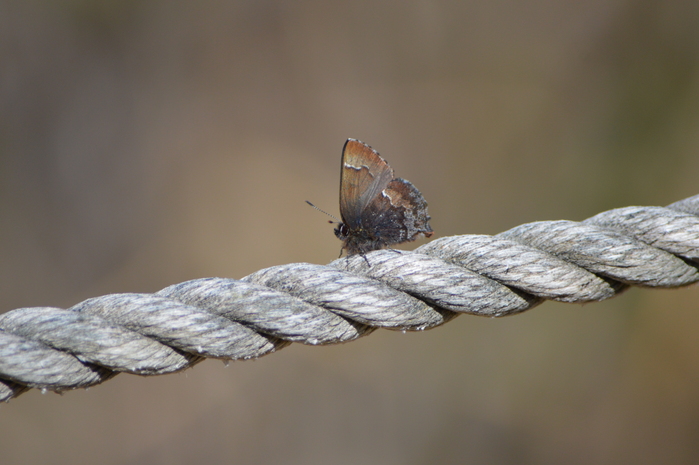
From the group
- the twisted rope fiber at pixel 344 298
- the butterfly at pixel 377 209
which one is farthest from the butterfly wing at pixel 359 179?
the twisted rope fiber at pixel 344 298

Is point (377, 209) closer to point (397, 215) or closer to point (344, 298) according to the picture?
point (397, 215)

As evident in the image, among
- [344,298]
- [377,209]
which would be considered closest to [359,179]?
[377,209]

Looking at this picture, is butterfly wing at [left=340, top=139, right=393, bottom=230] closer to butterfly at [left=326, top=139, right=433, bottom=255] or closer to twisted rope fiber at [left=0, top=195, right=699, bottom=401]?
butterfly at [left=326, top=139, right=433, bottom=255]

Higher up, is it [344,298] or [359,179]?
[359,179]

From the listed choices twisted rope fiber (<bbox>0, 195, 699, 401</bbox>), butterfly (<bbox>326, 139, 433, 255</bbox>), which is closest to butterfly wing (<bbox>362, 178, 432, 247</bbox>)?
butterfly (<bbox>326, 139, 433, 255</bbox>)

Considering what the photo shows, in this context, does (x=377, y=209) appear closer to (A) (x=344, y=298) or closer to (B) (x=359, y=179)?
(B) (x=359, y=179)

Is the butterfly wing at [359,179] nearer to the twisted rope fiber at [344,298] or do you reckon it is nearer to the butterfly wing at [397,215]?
the butterfly wing at [397,215]

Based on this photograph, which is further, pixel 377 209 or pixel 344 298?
A: pixel 377 209
